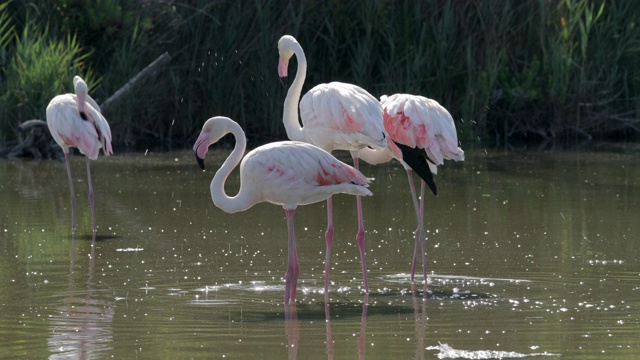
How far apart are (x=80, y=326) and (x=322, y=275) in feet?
5.55

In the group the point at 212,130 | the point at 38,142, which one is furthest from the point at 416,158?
the point at 38,142

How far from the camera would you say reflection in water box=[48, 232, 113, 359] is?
4.99 m

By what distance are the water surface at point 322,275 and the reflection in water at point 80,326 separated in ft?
0.05

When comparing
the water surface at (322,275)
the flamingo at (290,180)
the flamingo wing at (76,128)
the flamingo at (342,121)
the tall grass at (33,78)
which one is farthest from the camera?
the tall grass at (33,78)

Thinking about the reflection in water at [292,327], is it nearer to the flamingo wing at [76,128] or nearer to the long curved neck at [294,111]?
the long curved neck at [294,111]

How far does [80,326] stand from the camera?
5.48 m

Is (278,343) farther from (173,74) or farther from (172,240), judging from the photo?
(173,74)

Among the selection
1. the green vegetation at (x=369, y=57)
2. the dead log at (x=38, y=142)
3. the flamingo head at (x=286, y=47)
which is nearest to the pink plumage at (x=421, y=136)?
A: the flamingo head at (x=286, y=47)

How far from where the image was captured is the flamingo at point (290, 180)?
6.06 m

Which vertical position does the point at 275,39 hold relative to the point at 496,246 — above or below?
above

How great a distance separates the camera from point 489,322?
17.9ft

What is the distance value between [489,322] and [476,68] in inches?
351

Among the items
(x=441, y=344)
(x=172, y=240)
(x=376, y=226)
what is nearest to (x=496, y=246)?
(x=376, y=226)

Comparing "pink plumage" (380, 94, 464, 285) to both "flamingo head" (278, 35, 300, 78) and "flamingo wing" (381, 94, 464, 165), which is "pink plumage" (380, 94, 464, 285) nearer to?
"flamingo wing" (381, 94, 464, 165)
